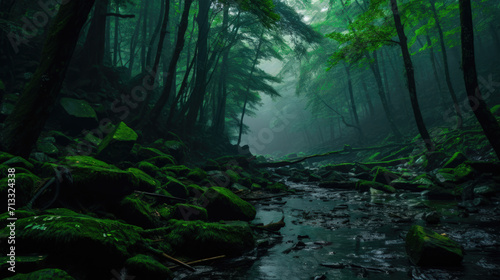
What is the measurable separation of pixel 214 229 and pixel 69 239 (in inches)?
70.1

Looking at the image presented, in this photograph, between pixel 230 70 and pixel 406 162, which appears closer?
pixel 406 162

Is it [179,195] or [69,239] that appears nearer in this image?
[69,239]

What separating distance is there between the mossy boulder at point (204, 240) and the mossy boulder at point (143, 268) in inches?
28.0

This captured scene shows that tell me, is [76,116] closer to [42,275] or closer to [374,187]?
[42,275]

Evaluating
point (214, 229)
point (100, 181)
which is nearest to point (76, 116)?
point (100, 181)

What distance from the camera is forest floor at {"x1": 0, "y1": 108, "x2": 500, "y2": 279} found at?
235 cm

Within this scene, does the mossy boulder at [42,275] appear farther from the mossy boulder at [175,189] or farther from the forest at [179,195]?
the mossy boulder at [175,189]

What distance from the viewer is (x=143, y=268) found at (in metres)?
2.47

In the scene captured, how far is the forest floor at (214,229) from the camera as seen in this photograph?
2348mm

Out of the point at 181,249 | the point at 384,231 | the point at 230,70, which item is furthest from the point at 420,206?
the point at 230,70

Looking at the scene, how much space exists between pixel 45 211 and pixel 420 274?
4484 mm

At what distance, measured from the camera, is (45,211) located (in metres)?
3.01

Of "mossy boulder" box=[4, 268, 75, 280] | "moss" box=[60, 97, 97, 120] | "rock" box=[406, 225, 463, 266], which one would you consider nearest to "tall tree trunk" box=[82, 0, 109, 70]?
"moss" box=[60, 97, 97, 120]

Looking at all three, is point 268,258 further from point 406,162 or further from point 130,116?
point 406,162
